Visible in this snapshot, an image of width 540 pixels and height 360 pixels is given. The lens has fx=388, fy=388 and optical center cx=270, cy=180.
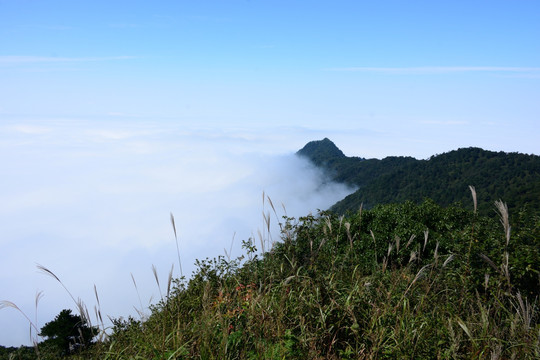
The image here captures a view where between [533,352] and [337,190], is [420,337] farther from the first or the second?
[337,190]

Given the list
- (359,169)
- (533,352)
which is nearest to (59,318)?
(533,352)

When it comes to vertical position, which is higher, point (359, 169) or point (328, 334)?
point (328, 334)

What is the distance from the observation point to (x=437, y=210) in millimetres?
16703

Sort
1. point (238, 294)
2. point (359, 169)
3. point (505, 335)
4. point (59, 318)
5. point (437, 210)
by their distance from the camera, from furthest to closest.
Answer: point (359, 169) → point (59, 318) → point (437, 210) → point (238, 294) → point (505, 335)

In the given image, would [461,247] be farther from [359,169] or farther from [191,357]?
[359,169]

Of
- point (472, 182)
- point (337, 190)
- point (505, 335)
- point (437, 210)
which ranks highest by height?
point (505, 335)

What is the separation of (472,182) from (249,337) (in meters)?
88.7

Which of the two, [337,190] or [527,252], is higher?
[527,252]

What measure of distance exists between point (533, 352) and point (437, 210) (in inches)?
569

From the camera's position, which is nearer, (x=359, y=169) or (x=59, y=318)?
(x=59, y=318)

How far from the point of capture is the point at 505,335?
11.7ft

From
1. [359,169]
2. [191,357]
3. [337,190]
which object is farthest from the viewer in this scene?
[337,190]

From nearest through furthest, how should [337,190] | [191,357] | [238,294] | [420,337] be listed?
[191,357] < [420,337] < [238,294] < [337,190]

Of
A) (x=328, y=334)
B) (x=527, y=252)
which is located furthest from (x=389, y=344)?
(x=527, y=252)
